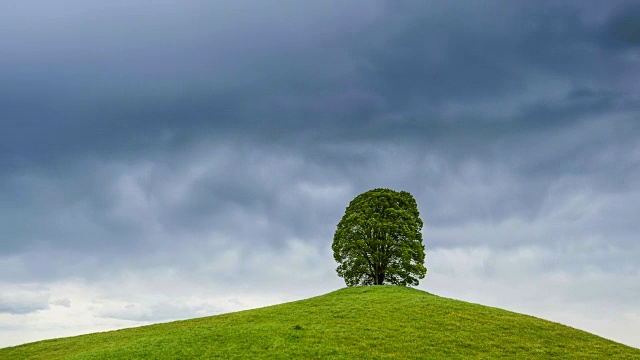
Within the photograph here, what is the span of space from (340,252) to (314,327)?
91.0 feet

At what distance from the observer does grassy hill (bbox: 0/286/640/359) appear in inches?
1351

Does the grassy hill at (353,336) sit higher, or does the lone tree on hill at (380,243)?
the lone tree on hill at (380,243)

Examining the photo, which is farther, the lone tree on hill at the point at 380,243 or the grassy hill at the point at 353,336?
the lone tree on hill at the point at 380,243

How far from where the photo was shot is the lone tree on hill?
64188 mm

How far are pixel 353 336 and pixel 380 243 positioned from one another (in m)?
28.0

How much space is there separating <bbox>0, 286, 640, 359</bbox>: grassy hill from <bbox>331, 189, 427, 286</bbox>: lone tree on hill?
41.8 feet

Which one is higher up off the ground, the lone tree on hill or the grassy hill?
the lone tree on hill

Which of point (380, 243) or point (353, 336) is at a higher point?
point (380, 243)

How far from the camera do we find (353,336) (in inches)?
1441

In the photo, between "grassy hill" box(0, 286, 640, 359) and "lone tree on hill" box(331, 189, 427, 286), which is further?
"lone tree on hill" box(331, 189, 427, 286)

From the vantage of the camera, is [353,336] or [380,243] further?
[380,243]

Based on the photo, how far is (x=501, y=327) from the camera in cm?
4159

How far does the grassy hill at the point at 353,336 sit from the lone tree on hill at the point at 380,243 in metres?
12.8

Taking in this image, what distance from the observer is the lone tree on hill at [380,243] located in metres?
64.2
